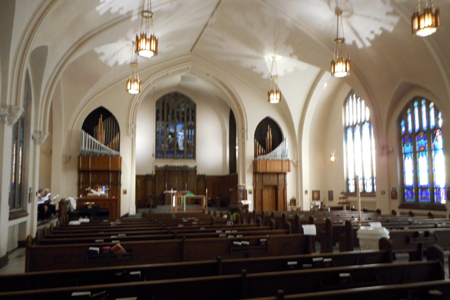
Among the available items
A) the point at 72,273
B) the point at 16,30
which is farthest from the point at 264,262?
the point at 16,30

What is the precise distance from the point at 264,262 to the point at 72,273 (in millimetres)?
1708

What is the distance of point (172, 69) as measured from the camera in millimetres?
16094

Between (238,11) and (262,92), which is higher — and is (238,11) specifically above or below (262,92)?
above

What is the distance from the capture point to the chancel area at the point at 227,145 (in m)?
3.52

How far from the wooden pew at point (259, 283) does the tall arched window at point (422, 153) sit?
10058 millimetres

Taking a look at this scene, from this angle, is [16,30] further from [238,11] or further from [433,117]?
[433,117]

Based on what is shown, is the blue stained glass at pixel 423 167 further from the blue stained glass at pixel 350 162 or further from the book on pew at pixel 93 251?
the book on pew at pixel 93 251

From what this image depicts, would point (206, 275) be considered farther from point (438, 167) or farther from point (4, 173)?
point (438, 167)

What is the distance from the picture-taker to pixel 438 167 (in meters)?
12.0

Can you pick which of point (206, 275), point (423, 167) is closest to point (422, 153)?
point (423, 167)

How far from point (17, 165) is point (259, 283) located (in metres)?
7.51

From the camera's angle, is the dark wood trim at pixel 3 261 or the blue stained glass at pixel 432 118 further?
the blue stained glass at pixel 432 118

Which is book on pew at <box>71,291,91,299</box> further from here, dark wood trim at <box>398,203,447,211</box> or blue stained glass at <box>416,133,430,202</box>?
blue stained glass at <box>416,133,430,202</box>

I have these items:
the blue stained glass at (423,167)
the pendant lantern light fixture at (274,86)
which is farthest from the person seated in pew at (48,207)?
the blue stained glass at (423,167)
